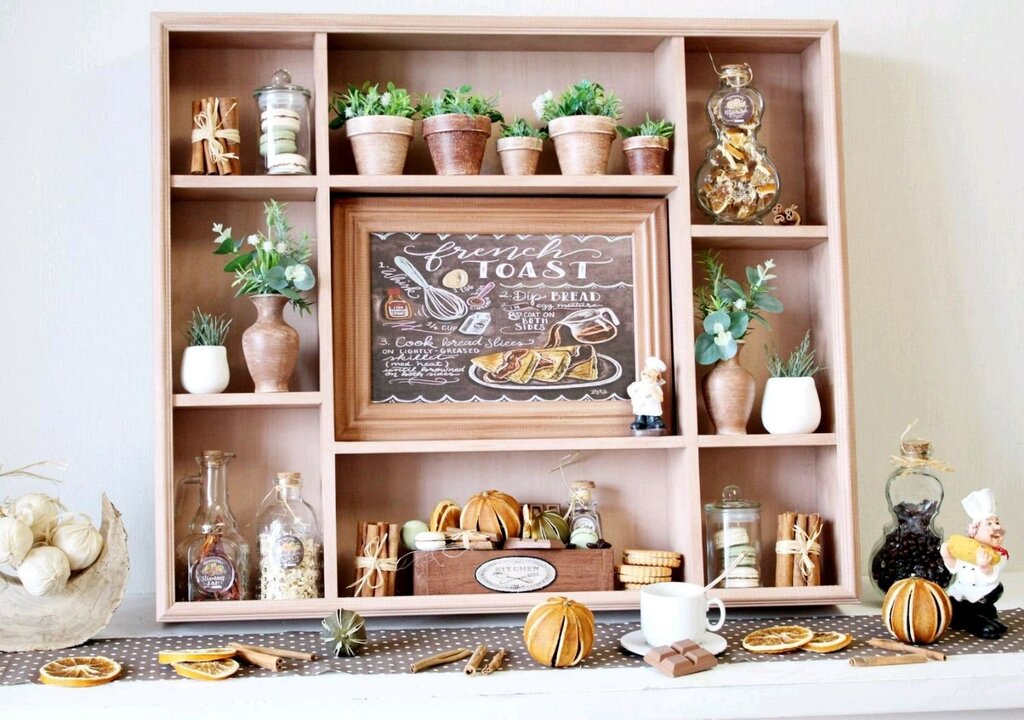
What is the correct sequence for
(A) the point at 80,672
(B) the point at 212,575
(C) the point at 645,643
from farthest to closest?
(B) the point at 212,575, (C) the point at 645,643, (A) the point at 80,672

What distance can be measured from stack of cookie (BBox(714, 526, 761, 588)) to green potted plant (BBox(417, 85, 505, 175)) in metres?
0.74

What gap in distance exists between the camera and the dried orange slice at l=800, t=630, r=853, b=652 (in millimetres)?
1488

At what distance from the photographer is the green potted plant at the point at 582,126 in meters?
1.74

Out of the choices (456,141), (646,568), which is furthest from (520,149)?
(646,568)

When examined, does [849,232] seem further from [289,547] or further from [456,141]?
[289,547]

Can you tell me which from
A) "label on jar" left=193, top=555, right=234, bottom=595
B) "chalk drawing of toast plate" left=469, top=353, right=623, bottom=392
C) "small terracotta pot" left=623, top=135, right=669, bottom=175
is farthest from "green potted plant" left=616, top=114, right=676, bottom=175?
"label on jar" left=193, top=555, right=234, bottom=595

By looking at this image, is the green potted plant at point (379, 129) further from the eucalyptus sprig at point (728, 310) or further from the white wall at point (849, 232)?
the eucalyptus sprig at point (728, 310)

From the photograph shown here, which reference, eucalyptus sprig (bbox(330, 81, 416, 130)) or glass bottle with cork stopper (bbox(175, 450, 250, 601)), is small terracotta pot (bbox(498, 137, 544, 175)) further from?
glass bottle with cork stopper (bbox(175, 450, 250, 601))

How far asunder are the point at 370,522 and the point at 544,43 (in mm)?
887

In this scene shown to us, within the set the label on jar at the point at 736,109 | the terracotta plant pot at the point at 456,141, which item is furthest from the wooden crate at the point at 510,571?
the label on jar at the point at 736,109

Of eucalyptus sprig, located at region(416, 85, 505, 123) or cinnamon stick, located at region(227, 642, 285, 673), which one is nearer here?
cinnamon stick, located at region(227, 642, 285, 673)

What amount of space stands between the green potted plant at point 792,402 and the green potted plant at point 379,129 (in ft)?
2.40

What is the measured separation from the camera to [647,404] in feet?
5.70

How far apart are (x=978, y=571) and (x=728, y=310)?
22.3 inches
